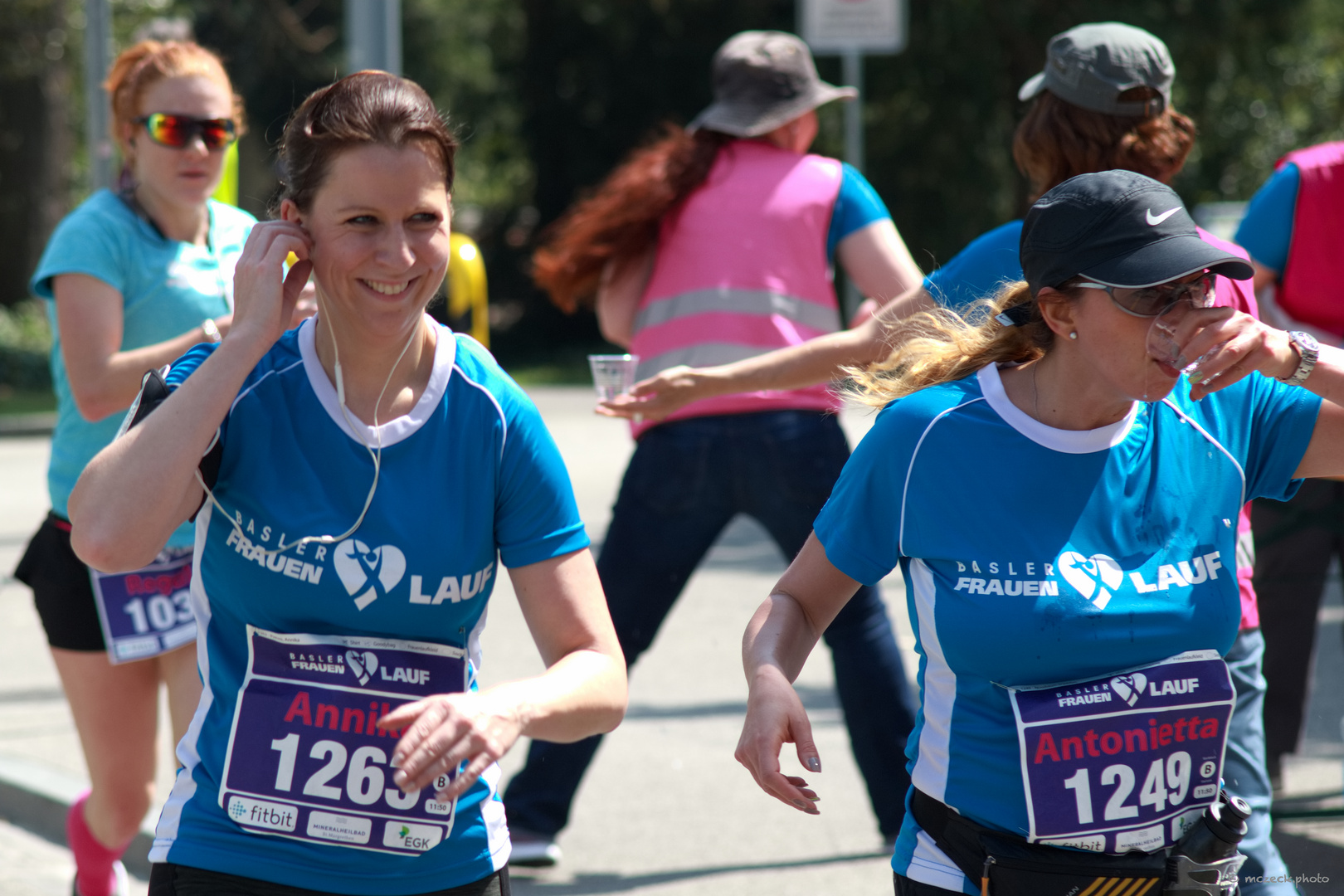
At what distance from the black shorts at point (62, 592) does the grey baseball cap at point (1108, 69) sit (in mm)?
2614

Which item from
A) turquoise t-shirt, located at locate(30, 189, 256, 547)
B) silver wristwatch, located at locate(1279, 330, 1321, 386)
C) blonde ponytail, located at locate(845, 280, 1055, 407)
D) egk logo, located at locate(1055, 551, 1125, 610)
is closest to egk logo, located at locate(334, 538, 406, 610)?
blonde ponytail, located at locate(845, 280, 1055, 407)

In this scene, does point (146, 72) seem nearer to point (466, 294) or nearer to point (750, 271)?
point (750, 271)

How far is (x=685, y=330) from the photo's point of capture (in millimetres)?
4410

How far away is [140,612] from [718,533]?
5.17ft

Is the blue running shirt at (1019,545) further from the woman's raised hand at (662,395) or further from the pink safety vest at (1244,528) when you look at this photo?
the woman's raised hand at (662,395)

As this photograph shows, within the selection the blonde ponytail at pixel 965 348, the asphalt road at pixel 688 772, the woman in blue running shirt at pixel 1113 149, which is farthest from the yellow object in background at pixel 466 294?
the blonde ponytail at pixel 965 348

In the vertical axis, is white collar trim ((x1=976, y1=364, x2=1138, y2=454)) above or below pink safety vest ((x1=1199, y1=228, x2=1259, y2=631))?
above

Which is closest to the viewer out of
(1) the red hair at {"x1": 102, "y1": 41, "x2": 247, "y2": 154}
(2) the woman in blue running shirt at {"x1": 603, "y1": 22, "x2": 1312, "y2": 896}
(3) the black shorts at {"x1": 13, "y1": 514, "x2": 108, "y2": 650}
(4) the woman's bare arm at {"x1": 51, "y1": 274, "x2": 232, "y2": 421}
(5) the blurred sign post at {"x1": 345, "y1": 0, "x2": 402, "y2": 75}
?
(2) the woman in blue running shirt at {"x1": 603, "y1": 22, "x2": 1312, "y2": 896}

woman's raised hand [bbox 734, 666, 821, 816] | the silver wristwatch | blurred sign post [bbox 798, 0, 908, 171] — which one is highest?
the silver wristwatch

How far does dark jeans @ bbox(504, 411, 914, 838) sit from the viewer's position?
14.0 ft

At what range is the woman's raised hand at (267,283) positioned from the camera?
7.79 feet

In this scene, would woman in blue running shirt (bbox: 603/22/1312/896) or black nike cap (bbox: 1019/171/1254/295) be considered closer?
black nike cap (bbox: 1019/171/1254/295)

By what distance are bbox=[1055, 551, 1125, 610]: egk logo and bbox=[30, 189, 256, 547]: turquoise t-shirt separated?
7.69 feet

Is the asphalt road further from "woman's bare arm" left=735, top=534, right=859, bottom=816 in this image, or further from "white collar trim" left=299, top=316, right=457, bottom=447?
"white collar trim" left=299, top=316, right=457, bottom=447
